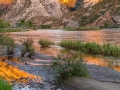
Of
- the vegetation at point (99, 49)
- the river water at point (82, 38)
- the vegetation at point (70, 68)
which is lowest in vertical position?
the river water at point (82, 38)

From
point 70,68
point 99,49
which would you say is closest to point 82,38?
point 99,49

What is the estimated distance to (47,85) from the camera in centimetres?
1586

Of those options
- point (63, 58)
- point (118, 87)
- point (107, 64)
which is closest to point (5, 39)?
point (107, 64)

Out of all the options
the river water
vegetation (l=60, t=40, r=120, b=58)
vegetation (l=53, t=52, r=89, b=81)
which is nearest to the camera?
vegetation (l=53, t=52, r=89, b=81)

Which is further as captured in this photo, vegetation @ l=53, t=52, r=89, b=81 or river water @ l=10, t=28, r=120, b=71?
river water @ l=10, t=28, r=120, b=71

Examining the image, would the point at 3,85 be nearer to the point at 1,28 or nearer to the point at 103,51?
the point at 103,51

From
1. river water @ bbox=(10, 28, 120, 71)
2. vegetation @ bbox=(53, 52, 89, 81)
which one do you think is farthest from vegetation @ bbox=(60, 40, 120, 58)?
vegetation @ bbox=(53, 52, 89, 81)

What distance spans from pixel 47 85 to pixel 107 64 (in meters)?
11.2

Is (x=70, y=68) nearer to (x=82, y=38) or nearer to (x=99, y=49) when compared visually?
(x=99, y=49)

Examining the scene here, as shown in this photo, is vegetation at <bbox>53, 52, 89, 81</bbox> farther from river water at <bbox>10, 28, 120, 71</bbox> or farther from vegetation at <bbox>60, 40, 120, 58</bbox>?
vegetation at <bbox>60, 40, 120, 58</bbox>

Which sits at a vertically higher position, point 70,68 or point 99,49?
point 70,68

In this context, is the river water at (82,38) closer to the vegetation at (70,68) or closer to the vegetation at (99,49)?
the vegetation at (99,49)

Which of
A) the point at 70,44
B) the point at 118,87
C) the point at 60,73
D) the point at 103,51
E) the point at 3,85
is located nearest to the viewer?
the point at 3,85

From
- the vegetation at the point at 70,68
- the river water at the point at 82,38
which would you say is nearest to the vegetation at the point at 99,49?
the river water at the point at 82,38
